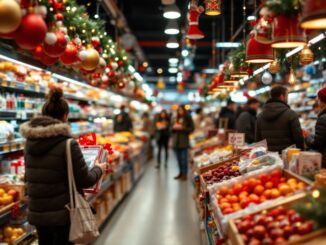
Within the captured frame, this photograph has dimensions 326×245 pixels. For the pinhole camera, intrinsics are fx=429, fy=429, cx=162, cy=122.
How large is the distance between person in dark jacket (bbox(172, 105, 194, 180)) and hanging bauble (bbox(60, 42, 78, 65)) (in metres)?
7.23

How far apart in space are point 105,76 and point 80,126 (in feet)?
7.54

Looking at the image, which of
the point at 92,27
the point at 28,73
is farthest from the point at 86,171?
the point at 28,73

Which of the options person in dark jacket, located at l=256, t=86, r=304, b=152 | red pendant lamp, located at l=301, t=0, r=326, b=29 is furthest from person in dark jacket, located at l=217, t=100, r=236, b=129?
red pendant lamp, located at l=301, t=0, r=326, b=29

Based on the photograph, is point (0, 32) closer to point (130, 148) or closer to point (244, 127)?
point (244, 127)

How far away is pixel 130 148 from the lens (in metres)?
10.0

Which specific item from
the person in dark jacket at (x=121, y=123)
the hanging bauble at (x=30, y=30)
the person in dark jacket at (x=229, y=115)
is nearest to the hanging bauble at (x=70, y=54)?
the hanging bauble at (x=30, y=30)

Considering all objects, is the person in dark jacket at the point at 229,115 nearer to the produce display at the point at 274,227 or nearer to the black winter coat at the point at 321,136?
the black winter coat at the point at 321,136

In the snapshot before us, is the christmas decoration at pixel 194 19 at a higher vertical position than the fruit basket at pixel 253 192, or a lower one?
higher

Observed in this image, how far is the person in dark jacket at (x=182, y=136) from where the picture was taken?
1128cm

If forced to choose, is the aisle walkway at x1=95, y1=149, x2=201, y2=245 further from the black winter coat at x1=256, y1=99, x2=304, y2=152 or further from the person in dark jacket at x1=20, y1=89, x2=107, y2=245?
the person in dark jacket at x1=20, y1=89, x2=107, y2=245

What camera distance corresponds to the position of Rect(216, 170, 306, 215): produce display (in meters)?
3.10

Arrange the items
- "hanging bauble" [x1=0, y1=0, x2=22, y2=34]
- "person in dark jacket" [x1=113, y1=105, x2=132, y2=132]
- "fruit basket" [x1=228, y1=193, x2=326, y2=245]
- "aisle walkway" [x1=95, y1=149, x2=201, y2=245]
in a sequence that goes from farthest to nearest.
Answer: "person in dark jacket" [x1=113, y1=105, x2=132, y2=132] → "aisle walkway" [x1=95, y1=149, x2=201, y2=245] → "hanging bauble" [x1=0, y1=0, x2=22, y2=34] → "fruit basket" [x1=228, y1=193, x2=326, y2=245]

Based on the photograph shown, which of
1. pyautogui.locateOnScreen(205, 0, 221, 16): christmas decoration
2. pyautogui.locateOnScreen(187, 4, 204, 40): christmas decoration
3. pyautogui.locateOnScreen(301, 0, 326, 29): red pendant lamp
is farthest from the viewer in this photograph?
pyautogui.locateOnScreen(187, 4, 204, 40): christmas decoration

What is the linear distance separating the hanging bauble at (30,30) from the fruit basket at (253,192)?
176 centimetres
